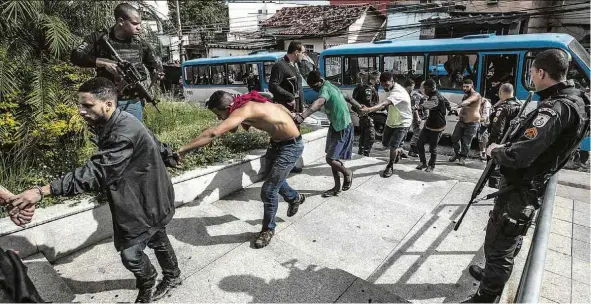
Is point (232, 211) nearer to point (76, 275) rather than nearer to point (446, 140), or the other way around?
point (76, 275)

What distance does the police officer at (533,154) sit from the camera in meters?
2.23

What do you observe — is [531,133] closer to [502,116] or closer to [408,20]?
[502,116]

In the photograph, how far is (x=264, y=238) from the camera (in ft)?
11.3

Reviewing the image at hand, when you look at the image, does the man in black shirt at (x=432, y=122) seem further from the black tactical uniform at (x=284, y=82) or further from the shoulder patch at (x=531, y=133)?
the shoulder patch at (x=531, y=133)

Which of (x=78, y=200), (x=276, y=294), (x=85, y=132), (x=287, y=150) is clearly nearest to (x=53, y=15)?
(x=85, y=132)

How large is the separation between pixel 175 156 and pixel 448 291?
8.14 feet

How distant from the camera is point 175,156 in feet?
9.32

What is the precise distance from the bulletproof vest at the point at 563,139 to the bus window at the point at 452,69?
7.01 m

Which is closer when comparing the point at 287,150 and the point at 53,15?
the point at 287,150

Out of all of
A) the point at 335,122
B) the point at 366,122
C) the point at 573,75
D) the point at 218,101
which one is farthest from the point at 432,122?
the point at 218,101

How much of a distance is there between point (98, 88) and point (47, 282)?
1625mm

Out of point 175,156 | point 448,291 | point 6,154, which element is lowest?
point 448,291

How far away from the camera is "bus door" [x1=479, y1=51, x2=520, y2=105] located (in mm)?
8023

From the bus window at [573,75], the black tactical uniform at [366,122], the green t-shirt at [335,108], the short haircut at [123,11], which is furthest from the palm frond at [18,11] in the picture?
the bus window at [573,75]
